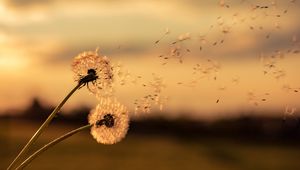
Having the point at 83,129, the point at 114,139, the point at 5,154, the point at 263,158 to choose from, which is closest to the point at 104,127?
the point at 114,139

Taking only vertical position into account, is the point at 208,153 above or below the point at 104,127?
below

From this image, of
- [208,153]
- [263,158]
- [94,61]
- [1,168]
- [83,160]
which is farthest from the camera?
[208,153]

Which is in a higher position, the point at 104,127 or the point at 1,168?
the point at 104,127

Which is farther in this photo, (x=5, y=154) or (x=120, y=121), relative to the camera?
(x=5, y=154)

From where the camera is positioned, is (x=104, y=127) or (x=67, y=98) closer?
(x=67, y=98)

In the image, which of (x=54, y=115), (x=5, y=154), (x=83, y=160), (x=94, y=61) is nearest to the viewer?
(x=54, y=115)

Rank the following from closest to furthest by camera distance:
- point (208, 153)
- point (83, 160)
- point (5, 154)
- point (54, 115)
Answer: point (54, 115), point (5, 154), point (83, 160), point (208, 153)

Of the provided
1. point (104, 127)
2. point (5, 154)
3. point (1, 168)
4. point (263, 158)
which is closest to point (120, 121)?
point (104, 127)

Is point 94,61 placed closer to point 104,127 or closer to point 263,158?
point 104,127

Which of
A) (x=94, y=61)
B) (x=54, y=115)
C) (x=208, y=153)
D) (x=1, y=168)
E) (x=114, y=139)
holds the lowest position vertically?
(x=208, y=153)

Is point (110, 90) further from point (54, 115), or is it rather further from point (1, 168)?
point (1, 168)
